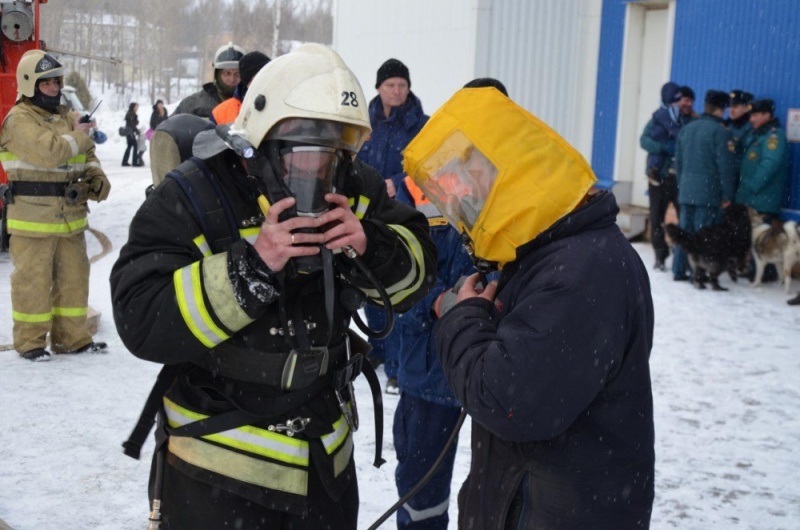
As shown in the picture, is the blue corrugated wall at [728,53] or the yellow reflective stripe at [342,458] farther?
the blue corrugated wall at [728,53]

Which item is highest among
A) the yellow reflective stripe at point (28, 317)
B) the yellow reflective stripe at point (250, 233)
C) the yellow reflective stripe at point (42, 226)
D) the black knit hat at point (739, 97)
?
the black knit hat at point (739, 97)

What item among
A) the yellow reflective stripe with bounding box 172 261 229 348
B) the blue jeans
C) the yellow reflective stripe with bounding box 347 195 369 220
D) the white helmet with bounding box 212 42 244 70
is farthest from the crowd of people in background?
the yellow reflective stripe with bounding box 172 261 229 348

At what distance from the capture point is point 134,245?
2277 millimetres

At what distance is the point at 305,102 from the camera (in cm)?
224

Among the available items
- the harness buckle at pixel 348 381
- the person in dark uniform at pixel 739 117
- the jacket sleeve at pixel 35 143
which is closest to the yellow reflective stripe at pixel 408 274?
the harness buckle at pixel 348 381

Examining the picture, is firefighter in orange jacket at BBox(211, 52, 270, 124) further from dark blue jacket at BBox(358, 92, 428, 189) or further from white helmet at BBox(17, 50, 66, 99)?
white helmet at BBox(17, 50, 66, 99)

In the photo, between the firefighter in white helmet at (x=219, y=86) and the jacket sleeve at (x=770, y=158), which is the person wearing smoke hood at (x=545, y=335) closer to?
the firefighter in white helmet at (x=219, y=86)

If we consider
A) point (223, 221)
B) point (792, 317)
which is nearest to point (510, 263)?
point (223, 221)

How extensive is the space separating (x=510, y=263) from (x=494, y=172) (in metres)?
0.27

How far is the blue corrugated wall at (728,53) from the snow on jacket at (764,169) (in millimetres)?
472

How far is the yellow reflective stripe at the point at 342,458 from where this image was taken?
2.48 meters

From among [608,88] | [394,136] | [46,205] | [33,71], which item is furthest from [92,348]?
[608,88]

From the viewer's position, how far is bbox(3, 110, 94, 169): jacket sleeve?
6410mm

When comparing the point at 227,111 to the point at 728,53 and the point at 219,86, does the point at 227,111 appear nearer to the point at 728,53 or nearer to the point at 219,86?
the point at 219,86
